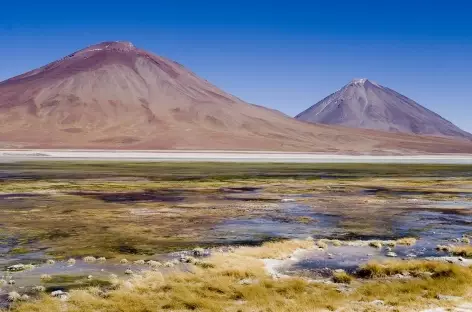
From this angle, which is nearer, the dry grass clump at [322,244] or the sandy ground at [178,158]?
the dry grass clump at [322,244]

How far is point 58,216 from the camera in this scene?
2700 cm

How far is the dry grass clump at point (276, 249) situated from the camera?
720 inches

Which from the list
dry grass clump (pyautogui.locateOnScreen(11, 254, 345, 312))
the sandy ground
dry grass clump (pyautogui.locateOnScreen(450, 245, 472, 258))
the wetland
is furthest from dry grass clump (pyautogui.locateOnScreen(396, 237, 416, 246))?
the sandy ground

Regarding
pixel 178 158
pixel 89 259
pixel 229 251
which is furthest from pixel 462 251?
pixel 178 158

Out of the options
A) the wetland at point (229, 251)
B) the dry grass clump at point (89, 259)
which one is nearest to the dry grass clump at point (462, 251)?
the wetland at point (229, 251)

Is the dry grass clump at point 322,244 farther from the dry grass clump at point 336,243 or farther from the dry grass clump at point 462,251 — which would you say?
the dry grass clump at point 462,251

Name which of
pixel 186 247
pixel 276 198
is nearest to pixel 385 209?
pixel 276 198

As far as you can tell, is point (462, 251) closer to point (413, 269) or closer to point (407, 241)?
point (407, 241)

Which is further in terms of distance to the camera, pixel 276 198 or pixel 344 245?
pixel 276 198

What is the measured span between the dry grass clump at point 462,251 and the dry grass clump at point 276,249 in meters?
4.50

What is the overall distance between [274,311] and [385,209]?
20.5 m

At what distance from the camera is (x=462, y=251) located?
18.7m

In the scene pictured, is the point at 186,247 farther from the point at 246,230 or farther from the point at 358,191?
the point at 358,191

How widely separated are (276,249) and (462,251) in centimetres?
582
